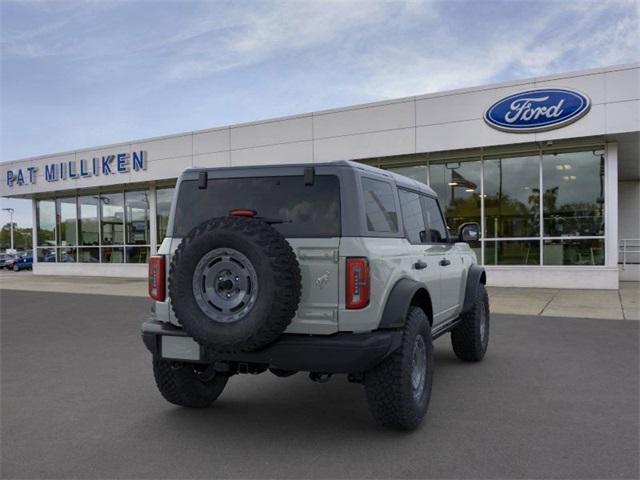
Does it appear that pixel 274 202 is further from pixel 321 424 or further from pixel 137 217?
pixel 137 217

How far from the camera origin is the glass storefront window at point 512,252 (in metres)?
15.3

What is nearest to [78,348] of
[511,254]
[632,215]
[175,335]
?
[175,335]

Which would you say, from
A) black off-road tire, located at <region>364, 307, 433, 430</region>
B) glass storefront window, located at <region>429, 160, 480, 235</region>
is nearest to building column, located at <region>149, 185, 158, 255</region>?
glass storefront window, located at <region>429, 160, 480, 235</region>

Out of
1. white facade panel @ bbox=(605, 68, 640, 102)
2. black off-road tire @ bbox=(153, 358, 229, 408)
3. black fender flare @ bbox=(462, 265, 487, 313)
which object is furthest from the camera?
white facade panel @ bbox=(605, 68, 640, 102)

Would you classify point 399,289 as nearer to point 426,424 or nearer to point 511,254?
point 426,424

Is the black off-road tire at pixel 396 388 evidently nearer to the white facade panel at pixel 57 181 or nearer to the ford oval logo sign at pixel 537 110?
the ford oval logo sign at pixel 537 110

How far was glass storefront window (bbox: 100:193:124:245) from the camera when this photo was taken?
942 inches

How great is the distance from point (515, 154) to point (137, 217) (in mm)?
15271

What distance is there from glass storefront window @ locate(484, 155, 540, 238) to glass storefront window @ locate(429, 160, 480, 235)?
311mm

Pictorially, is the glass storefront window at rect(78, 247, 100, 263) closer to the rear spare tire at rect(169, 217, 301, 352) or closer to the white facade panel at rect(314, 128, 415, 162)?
the white facade panel at rect(314, 128, 415, 162)

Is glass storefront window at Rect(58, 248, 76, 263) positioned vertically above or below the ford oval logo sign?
below

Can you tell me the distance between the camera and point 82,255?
998 inches

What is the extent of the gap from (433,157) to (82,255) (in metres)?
16.8

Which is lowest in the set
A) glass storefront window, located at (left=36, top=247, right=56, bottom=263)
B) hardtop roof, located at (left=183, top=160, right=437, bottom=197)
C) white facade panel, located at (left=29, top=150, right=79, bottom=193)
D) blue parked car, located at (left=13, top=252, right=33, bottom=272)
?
blue parked car, located at (left=13, top=252, right=33, bottom=272)
